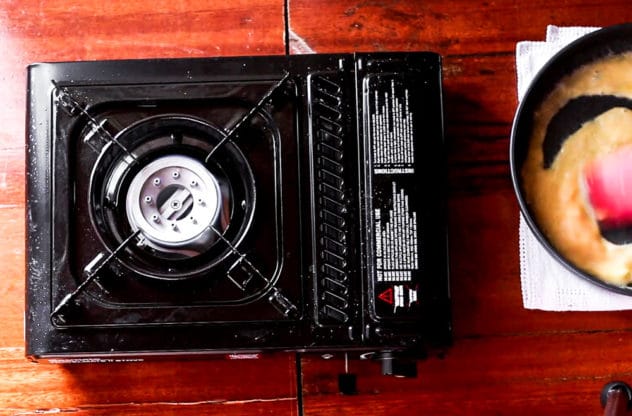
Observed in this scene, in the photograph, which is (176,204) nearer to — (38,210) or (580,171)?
(38,210)

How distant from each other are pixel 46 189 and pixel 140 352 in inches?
7.8

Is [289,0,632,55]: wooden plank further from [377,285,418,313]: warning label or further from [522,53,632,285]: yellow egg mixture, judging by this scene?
[377,285,418,313]: warning label

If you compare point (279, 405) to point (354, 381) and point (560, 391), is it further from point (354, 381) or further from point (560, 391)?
point (560, 391)

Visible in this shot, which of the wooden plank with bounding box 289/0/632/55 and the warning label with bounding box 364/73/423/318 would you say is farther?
the wooden plank with bounding box 289/0/632/55

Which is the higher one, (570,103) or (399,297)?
(570,103)

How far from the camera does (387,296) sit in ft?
2.78

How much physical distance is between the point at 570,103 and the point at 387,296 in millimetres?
297

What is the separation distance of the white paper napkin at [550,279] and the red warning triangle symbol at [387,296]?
186 mm

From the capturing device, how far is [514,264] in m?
0.96

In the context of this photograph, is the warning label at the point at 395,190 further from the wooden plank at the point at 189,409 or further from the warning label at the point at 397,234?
the wooden plank at the point at 189,409

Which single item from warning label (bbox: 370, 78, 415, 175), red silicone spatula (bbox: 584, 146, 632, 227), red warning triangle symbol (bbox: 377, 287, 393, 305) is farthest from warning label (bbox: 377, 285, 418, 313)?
red silicone spatula (bbox: 584, 146, 632, 227)

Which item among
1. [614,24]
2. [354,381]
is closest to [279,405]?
[354,381]

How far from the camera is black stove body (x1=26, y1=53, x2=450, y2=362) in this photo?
85 centimetres

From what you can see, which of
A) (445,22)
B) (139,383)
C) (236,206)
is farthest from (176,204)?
(445,22)
